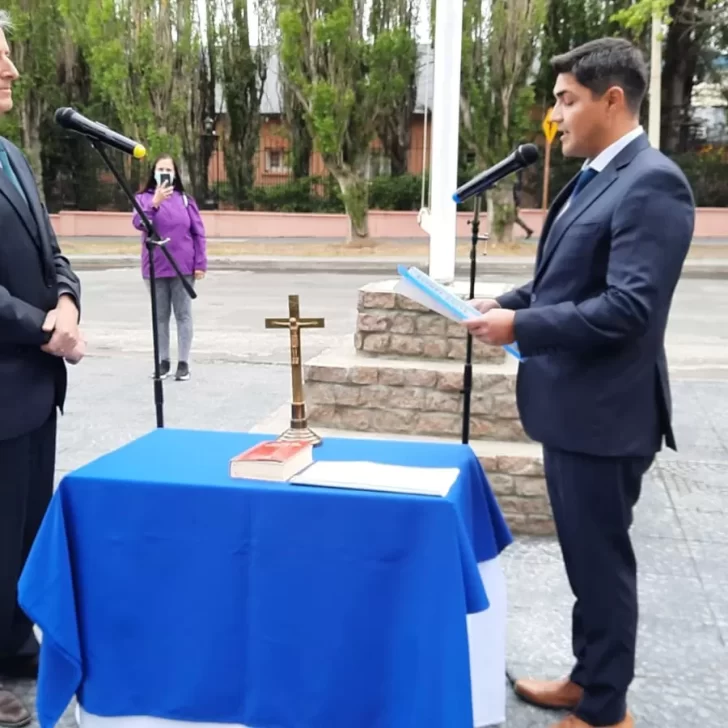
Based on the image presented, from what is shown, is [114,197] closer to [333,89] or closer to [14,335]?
[333,89]

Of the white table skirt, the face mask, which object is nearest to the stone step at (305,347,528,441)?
the white table skirt

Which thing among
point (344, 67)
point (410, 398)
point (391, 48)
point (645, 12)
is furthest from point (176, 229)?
A: point (391, 48)

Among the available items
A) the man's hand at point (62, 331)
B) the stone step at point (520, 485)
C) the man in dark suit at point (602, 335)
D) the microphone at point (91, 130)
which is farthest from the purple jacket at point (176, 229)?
the man in dark suit at point (602, 335)

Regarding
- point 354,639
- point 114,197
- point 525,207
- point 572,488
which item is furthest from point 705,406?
point 114,197

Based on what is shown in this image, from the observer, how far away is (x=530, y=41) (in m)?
21.0

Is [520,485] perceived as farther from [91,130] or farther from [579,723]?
[91,130]

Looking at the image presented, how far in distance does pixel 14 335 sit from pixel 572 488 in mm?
1711

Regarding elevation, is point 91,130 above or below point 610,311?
above

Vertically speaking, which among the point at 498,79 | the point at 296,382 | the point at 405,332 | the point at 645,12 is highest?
the point at 645,12

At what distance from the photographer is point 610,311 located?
7.60 feet

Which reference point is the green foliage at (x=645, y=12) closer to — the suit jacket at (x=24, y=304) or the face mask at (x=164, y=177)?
the face mask at (x=164, y=177)

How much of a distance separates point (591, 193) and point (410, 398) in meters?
2.39

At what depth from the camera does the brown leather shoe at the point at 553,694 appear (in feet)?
9.57

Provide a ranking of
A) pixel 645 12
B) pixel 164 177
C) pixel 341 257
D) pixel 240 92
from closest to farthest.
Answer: pixel 164 177
pixel 645 12
pixel 341 257
pixel 240 92
